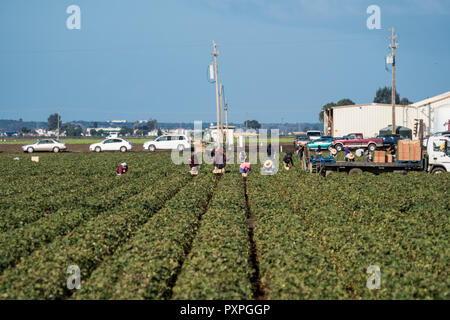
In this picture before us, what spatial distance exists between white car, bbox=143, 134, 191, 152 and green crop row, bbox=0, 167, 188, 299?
3360 centimetres

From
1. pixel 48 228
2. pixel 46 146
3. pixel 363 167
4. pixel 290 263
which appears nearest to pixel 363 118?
pixel 363 167

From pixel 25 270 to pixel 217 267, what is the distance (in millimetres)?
3800

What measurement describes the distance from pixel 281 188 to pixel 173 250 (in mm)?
11666

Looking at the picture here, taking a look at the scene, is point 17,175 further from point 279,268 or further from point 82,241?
point 279,268

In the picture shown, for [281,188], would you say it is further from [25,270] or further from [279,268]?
[25,270]

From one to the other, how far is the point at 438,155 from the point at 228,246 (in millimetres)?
17500

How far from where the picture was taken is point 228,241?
1030 cm

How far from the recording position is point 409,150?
2373 cm

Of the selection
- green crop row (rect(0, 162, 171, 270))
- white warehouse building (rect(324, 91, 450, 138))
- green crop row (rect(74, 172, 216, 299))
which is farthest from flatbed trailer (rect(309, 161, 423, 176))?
white warehouse building (rect(324, 91, 450, 138))

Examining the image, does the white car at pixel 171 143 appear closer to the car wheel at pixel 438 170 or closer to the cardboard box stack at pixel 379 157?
the cardboard box stack at pixel 379 157
